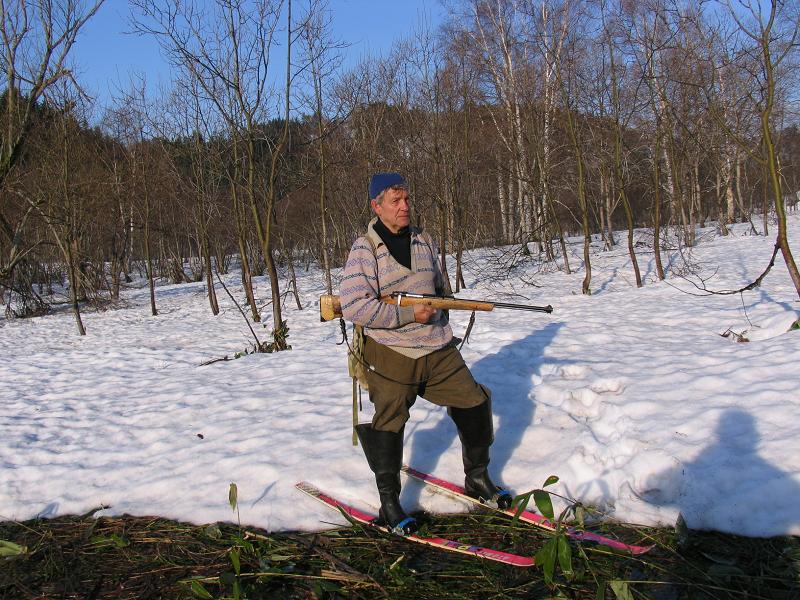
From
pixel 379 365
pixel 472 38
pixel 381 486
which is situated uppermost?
pixel 472 38

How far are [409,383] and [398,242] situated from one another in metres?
0.81

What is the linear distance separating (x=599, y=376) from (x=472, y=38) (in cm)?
1951

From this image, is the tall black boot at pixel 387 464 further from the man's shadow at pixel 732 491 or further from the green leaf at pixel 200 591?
the man's shadow at pixel 732 491

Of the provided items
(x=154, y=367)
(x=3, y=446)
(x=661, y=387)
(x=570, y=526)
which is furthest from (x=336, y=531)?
(x=154, y=367)

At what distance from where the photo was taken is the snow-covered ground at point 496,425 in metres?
3.40

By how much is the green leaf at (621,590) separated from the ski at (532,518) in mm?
343

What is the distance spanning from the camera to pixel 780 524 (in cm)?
284

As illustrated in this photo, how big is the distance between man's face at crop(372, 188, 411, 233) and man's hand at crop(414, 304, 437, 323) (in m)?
0.48

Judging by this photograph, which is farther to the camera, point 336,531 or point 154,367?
point 154,367

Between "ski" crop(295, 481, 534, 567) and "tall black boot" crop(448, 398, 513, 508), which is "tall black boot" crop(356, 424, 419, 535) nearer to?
"ski" crop(295, 481, 534, 567)

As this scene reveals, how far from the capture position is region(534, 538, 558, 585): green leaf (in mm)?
2535

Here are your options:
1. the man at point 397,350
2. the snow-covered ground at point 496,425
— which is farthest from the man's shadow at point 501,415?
the man at point 397,350

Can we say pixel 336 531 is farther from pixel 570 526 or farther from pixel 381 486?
pixel 570 526

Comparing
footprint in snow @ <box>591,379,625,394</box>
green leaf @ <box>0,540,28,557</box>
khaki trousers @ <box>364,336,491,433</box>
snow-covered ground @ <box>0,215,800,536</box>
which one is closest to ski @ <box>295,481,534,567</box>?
snow-covered ground @ <box>0,215,800,536</box>
